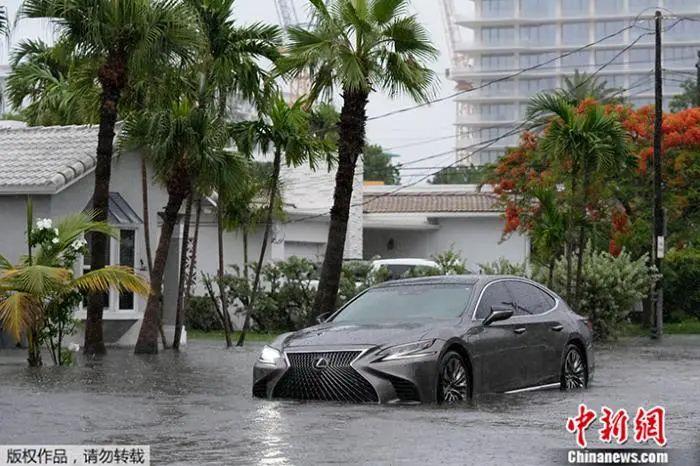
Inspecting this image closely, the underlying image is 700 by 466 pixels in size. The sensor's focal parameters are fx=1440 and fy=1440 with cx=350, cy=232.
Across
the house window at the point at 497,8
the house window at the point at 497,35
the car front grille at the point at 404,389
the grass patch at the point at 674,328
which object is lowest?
the grass patch at the point at 674,328

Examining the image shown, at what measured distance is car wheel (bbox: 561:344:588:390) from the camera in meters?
17.0

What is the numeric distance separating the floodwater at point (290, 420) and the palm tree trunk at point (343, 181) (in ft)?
15.3

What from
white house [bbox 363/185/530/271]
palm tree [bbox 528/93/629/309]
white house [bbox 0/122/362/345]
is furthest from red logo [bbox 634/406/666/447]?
white house [bbox 363/185/530/271]

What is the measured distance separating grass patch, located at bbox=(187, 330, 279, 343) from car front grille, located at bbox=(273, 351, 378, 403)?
16.0m

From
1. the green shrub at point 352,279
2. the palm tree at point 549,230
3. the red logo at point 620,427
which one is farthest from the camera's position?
the green shrub at point 352,279

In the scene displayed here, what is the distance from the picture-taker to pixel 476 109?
17050 centimetres

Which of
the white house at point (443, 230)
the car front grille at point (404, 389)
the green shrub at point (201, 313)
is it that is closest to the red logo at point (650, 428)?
Answer: the car front grille at point (404, 389)

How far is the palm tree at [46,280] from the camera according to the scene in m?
19.5

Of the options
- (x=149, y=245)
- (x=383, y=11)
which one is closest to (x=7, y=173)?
(x=149, y=245)

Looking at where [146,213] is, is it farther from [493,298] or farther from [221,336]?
[493,298]

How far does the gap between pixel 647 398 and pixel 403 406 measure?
3.29 m

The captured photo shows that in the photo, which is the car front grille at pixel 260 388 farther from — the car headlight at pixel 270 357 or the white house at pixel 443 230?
the white house at pixel 443 230

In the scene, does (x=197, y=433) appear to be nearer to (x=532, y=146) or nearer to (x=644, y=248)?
(x=644, y=248)

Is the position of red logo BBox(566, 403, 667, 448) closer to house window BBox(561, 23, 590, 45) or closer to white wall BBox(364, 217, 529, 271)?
white wall BBox(364, 217, 529, 271)
